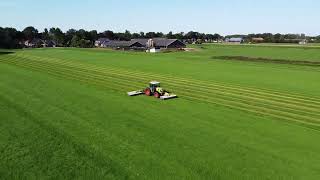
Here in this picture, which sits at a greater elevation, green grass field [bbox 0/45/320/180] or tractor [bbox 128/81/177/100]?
tractor [bbox 128/81/177/100]

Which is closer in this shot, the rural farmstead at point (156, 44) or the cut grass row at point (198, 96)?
the cut grass row at point (198, 96)

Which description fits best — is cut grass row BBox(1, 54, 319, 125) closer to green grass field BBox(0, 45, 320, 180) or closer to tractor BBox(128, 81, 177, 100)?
green grass field BBox(0, 45, 320, 180)

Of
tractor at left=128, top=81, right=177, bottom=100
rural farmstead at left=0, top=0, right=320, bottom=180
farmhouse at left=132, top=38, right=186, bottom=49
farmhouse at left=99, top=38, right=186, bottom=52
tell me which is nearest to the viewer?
rural farmstead at left=0, top=0, right=320, bottom=180

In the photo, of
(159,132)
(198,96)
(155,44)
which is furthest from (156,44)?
(159,132)

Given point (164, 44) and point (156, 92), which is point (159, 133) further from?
point (164, 44)

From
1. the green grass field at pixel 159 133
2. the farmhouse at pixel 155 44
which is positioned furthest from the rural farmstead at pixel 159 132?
the farmhouse at pixel 155 44

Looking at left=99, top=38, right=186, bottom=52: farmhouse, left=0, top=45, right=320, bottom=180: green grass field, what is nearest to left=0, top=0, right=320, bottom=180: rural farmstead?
left=0, top=45, right=320, bottom=180: green grass field

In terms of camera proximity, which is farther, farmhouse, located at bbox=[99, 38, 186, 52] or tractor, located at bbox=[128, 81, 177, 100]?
farmhouse, located at bbox=[99, 38, 186, 52]

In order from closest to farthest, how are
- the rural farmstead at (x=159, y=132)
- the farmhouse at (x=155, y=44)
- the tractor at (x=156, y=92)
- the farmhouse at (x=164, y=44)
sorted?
the rural farmstead at (x=159, y=132) → the tractor at (x=156, y=92) → the farmhouse at (x=155, y=44) → the farmhouse at (x=164, y=44)

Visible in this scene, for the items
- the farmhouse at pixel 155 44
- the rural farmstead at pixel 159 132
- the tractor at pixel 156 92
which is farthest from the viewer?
the farmhouse at pixel 155 44

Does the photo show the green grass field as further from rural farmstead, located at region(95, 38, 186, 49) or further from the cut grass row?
rural farmstead, located at region(95, 38, 186, 49)

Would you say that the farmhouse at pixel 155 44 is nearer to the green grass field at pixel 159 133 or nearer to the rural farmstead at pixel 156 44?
the rural farmstead at pixel 156 44

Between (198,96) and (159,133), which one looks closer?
(159,133)

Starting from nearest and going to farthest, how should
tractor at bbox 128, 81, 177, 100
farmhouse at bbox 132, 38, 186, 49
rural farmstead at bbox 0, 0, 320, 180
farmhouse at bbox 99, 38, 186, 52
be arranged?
1. rural farmstead at bbox 0, 0, 320, 180
2. tractor at bbox 128, 81, 177, 100
3. farmhouse at bbox 99, 38, 186, 52
4. farmhouse at bbox 132, 38, 186, 49
